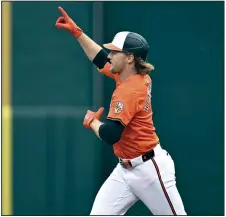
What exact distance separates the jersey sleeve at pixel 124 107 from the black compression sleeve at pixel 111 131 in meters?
0.03

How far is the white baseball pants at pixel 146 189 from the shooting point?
15.9 feet

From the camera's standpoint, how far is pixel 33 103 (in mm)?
5648

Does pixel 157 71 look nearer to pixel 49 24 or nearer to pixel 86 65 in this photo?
pixel 86 65

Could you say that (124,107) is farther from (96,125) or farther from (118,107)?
(96,125)

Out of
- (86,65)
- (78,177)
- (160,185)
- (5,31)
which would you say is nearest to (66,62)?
(86,65)

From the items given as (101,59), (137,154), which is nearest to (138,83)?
(137,154)

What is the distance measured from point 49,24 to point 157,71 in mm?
982

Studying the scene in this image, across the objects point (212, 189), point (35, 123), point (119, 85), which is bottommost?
point (212, 189)

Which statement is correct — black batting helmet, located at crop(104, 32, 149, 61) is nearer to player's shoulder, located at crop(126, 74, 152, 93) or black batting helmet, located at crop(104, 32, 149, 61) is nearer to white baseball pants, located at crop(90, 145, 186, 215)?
Result: player's shoulder, located at crop(126, 74, 152, 93)

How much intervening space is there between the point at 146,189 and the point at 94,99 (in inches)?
50.2

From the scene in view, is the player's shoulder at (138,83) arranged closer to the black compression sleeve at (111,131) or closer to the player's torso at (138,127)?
the player's torso at (138,127)

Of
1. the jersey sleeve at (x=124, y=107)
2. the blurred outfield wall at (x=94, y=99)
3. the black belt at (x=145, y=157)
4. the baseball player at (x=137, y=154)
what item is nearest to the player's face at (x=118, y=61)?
the baseball player at (x=137, y=154)

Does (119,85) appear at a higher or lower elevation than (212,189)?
higher

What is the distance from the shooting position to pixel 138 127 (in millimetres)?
4848
